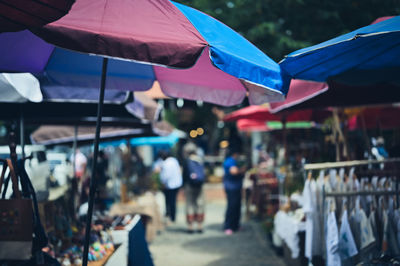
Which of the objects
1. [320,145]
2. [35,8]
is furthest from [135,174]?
[35,8]

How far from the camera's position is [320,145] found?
9234mm

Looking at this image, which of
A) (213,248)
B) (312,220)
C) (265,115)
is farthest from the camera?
(265,115)

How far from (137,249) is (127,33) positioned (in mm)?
3103

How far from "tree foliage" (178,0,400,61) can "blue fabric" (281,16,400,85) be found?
4.15 metres

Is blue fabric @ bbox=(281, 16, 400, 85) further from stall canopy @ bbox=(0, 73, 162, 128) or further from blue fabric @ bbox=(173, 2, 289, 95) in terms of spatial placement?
stall canopy @ bbox=(0, 73, 162, 128)

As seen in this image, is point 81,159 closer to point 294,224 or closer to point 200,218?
point 200,218

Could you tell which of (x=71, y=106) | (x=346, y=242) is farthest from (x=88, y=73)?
(x=346, y=242)

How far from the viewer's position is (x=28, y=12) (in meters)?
2.17

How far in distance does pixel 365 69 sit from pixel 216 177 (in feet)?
58.1

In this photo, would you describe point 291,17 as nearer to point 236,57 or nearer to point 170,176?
point 170,176

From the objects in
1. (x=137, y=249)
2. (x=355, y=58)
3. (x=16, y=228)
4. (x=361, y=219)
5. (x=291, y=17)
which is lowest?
(x=137, y=249)

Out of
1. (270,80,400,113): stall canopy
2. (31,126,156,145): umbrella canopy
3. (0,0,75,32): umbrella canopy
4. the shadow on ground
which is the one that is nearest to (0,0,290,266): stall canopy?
(0,0,75,32): umbrella canopy

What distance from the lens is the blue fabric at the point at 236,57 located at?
276 cm

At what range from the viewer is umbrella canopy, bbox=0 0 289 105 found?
249 centimetres
